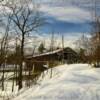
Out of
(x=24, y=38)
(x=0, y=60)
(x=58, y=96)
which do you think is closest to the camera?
(x=0, y=60)

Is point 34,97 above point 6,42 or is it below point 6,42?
below

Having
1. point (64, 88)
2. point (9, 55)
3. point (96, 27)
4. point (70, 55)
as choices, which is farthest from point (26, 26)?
point (70, 55)

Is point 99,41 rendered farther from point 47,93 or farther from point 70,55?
point 70,55

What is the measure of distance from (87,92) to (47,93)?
143 centimetres

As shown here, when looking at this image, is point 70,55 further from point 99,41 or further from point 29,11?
point 99,41

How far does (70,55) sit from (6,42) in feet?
198

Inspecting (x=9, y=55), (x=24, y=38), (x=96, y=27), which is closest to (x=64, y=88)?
(x=9, y=55)

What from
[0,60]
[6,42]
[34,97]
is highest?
[6,42]

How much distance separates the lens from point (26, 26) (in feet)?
84.0

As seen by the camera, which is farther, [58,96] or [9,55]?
[58,96]

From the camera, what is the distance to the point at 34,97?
33.5 feet

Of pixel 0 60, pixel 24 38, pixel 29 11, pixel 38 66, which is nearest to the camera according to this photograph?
Result: pixel 0 60

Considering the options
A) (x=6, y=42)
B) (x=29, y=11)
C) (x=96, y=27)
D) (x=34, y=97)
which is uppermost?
(x=29, y=11)

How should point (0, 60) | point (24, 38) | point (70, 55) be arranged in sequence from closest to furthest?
1. point (0, 60)
2. point (24, 38)
3. point (70, 55)
